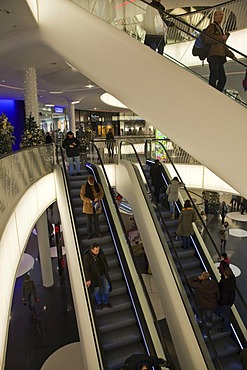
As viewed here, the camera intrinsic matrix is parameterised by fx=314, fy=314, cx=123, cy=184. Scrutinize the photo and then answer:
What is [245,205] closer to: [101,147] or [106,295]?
[101,147]

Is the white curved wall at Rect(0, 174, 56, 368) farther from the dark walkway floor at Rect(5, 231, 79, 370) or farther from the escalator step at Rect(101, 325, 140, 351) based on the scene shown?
the dark walkway floor at Rect(5, 231, 79, 370)

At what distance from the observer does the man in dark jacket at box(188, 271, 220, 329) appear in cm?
632

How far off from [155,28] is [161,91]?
1500mm

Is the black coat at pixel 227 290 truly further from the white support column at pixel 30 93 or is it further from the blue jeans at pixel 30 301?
the white support column at pixel 30 93

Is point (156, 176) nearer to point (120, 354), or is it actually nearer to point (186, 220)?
point (186, 220)

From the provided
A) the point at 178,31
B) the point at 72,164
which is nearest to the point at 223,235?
the point at 72,164

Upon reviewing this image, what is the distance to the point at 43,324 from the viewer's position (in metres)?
9.46

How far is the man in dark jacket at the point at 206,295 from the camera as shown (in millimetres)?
6316

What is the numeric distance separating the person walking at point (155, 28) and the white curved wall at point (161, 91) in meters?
0.27

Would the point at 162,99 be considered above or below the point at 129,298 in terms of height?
above

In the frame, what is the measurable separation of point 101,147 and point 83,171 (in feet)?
9.36

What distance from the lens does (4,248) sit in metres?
4.11

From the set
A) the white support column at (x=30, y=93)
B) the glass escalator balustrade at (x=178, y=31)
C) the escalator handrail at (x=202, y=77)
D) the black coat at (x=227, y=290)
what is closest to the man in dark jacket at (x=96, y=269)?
the black coat at (x=227, y=290)

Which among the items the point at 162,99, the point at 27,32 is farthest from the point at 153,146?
the point at 162,99
